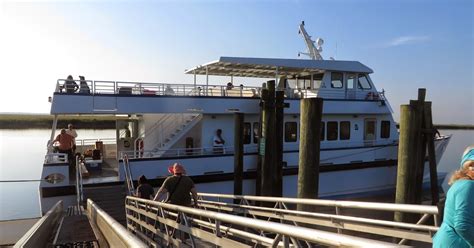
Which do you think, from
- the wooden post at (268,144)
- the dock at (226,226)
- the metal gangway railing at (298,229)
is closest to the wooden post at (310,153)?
the dock at (226,226)

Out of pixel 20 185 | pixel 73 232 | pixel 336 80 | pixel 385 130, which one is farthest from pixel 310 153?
pixel 20 185

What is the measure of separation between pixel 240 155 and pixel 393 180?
279 inches

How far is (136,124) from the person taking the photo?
15.4 metres

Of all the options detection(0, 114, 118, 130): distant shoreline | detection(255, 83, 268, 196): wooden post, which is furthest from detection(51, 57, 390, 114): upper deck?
detection(0, 114, 118, 130): distant shoreline

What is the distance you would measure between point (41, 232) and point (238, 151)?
635 cm

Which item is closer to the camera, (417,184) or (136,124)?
(417,184)

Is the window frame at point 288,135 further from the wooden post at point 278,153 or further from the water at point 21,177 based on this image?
the water at point 21,177

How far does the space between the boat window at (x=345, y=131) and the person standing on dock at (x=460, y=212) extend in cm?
1330

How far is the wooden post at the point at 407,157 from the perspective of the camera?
9609 millimetres

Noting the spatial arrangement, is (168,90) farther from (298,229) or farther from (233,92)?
(298,229)

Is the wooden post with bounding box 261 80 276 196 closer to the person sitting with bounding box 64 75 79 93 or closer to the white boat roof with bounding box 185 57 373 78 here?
the white boat roof with bounding box 185 57 373 78

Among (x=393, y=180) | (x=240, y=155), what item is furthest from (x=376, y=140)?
(x=240, y=155)

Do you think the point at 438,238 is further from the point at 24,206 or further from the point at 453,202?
the point at 24,206

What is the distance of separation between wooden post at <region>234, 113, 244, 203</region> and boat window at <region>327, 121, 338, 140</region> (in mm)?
4615
